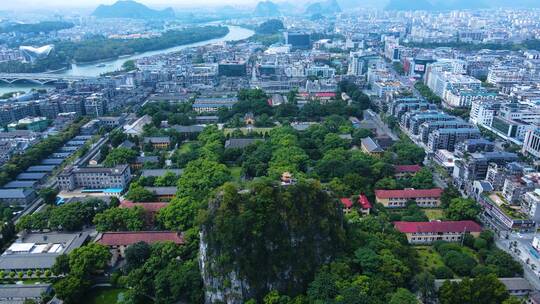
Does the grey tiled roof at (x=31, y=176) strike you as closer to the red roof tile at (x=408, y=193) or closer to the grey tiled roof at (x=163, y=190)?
the grey tiled roof at (x=163, y=190)

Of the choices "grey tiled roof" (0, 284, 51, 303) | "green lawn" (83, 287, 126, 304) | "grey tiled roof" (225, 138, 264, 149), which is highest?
"grey tiled roof" (225, 138, 264, 149)

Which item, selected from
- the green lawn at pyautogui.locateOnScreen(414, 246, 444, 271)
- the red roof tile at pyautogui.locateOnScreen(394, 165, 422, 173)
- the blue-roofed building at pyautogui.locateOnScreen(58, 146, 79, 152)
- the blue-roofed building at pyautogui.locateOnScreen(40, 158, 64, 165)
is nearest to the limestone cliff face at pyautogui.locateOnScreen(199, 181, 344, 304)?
the green lawn at pyautogui.locateOnScreen(414, 246, 444, 271)

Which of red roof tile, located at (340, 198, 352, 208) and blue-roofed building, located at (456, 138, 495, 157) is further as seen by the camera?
blue-roofed building, located at (456, 138, 495, 157)

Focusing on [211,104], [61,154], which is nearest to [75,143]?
[61,154]

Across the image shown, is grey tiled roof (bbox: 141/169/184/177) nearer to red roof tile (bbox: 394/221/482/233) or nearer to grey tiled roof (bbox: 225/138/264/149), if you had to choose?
grey tiled roof (bbox: 225/138/264/149)

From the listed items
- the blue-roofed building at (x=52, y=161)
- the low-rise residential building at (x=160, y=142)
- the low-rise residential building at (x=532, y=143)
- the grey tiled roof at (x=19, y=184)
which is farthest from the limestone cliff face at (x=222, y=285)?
the low-rise residential building at (x=532, y=143)

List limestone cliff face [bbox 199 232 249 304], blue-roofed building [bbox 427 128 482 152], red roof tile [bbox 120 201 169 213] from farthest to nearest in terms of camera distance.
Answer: blue-roofed building [bbox 427 128 482 152]
red roof tile [bbox 120 201 169 213]
limestone cliff face [bbox 199 232 249 304]
